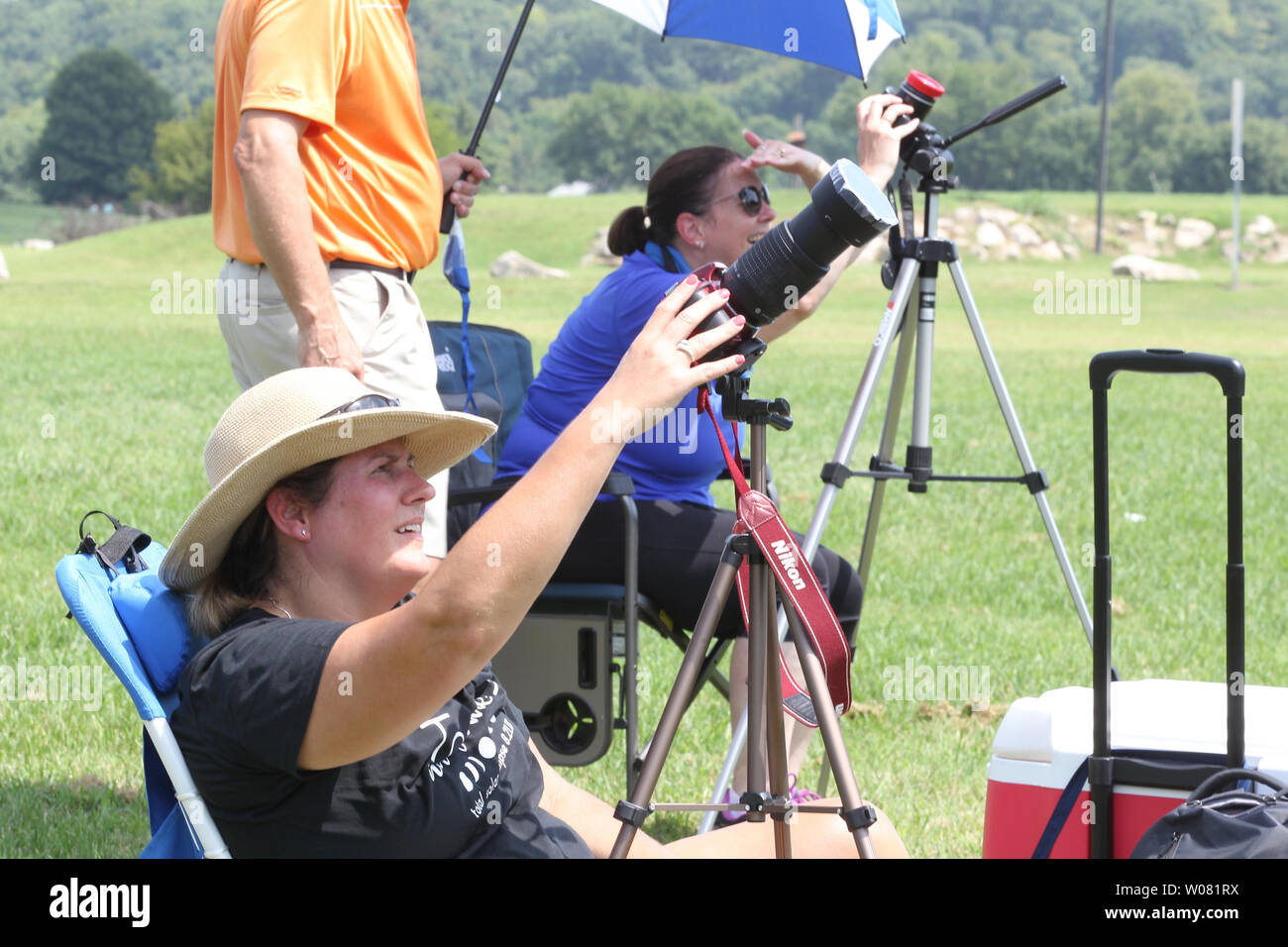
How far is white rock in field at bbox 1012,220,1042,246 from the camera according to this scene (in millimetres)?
43250

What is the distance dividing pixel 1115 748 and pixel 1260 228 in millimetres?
45866

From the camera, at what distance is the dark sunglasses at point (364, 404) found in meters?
2.15

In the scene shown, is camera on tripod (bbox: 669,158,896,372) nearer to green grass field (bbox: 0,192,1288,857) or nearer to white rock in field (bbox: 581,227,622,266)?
green grass field (bbox: 0,192,1288,857)

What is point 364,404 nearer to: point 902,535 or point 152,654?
point 152,654

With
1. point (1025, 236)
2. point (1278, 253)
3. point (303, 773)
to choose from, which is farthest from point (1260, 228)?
point (303, 773)

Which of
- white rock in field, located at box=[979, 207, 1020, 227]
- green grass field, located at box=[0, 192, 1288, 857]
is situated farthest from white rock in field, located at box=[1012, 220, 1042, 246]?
green grass field, located at box=[0, 192, 1288, 857]

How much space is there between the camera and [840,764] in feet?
7.52

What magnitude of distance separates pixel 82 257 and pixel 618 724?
35691 mm

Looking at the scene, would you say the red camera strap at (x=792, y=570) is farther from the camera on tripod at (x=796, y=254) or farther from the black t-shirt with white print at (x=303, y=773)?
the black t-shirt with white print at (x=303, y=773)

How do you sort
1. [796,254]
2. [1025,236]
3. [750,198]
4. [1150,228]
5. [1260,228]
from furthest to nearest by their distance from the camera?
[1150,228]
[1260,228]
[1025,236]
[750,198]
[796,254]

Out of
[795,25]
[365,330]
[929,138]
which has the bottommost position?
[365,330]
